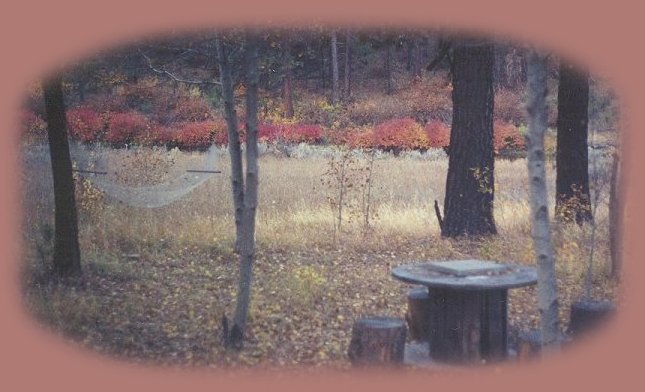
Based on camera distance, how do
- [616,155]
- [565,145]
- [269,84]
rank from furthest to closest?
[269,84] → [565,145] → [616,155]

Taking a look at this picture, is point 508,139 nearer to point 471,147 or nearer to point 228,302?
point 471,147

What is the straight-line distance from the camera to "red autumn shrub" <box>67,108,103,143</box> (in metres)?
22.5

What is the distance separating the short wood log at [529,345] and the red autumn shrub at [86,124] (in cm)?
1802

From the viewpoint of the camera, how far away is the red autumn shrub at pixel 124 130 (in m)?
22.5

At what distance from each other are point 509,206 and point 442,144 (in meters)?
12.6

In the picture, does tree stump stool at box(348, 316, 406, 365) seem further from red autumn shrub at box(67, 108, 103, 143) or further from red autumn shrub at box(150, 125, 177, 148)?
red autumn shrub at box(150, 125, 177, 148)

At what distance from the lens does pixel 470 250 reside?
1046 cm

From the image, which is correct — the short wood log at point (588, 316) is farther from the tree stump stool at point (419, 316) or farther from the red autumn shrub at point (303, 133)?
the red autumn shrub at point (303, 133)

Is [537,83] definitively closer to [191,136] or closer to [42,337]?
[42,337]

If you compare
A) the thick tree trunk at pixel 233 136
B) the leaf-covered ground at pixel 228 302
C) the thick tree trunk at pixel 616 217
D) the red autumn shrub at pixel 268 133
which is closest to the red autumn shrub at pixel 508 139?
the red autumn shrub at pixel 268 133

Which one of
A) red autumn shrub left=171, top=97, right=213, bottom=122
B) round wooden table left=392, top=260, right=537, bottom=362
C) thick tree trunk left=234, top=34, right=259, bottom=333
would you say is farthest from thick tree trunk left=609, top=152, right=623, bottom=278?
red autumn shrub left=171, top=97, right=213, bottom=122

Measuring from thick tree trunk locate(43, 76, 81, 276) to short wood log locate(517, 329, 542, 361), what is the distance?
475 cm

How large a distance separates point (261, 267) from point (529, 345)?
428 cm

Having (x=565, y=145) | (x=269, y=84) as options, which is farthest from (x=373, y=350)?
(x=269, y=84)
